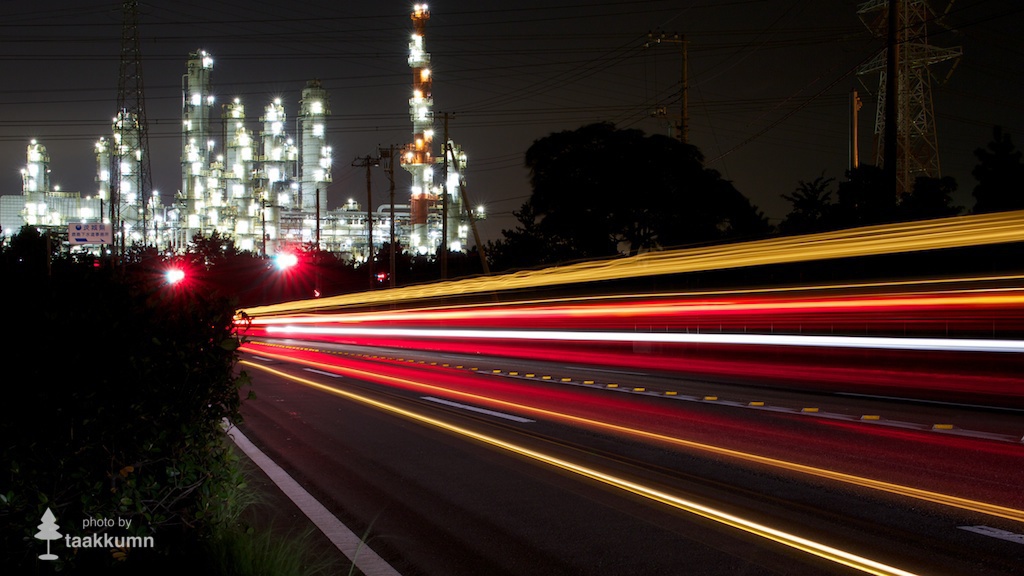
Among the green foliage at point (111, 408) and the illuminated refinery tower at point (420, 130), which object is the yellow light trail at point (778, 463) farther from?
the illuminated refinery tower at point (420, 130)

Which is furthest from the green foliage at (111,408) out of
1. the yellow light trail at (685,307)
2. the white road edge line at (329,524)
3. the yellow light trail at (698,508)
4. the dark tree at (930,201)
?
the dark tree at (930,201)

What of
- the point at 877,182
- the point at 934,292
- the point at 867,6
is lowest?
the point at 934,292

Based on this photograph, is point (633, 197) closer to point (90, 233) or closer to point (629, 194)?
point (629, 194)

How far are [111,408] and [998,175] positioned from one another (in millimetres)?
25106

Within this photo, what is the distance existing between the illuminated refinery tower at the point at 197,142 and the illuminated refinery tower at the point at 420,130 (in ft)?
106

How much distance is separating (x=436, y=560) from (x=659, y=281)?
25009mm

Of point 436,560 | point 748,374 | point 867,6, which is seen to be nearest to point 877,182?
point 748,374

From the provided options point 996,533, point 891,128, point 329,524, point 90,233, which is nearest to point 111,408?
point 329,524

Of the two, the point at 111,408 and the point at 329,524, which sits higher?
the point at 111,408

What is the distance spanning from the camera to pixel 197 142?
419 feet

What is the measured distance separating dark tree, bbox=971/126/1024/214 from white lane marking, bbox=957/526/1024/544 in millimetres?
20309

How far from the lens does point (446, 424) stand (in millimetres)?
12430

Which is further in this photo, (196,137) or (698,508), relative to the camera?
(196,137)

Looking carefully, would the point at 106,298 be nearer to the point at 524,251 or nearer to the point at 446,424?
the point at 446,424
